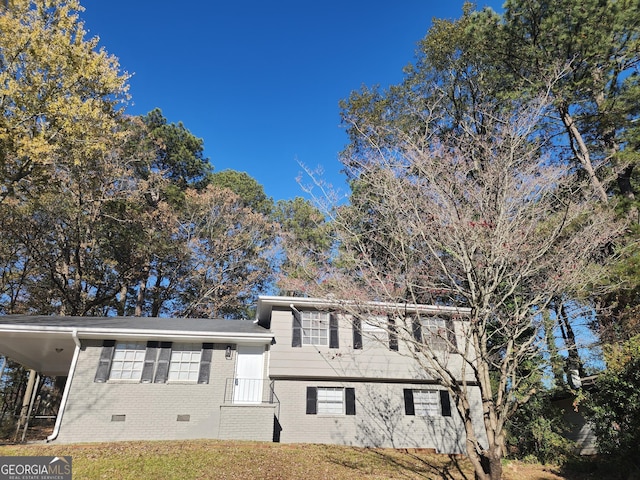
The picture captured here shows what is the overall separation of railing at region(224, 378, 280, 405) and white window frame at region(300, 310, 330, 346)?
1885 mm

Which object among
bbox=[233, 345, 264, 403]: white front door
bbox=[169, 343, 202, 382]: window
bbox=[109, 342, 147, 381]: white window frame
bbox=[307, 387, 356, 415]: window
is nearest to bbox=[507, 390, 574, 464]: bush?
bbox=[307, 387, 356, 415]: window

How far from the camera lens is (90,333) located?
11.7 meters

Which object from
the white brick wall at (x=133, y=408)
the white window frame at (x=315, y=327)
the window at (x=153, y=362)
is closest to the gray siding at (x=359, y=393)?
the white window frame at (x=315, y=327)

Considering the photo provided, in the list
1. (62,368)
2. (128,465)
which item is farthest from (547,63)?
(62,368)

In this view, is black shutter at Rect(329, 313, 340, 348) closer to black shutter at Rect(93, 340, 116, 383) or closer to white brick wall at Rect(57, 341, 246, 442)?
white brick wall at Rect(57, 341, 246, 442)

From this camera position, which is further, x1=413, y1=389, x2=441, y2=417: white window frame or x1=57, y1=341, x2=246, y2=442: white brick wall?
x1=413, y1=389, x2=441, y2=417: white window frame

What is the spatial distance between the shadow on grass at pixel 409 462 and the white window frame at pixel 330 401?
1252mm

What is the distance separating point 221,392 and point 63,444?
4.23 m

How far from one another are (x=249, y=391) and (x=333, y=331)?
3349mm

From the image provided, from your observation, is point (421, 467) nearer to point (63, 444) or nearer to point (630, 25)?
point (63, 444)

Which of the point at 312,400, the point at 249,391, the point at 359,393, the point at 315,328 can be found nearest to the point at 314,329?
the point at 315,328

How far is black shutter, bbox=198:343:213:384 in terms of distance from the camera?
39.8 feet

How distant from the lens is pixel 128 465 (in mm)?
8211

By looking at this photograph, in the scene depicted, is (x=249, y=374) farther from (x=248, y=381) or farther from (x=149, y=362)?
(x=149, y=362)
